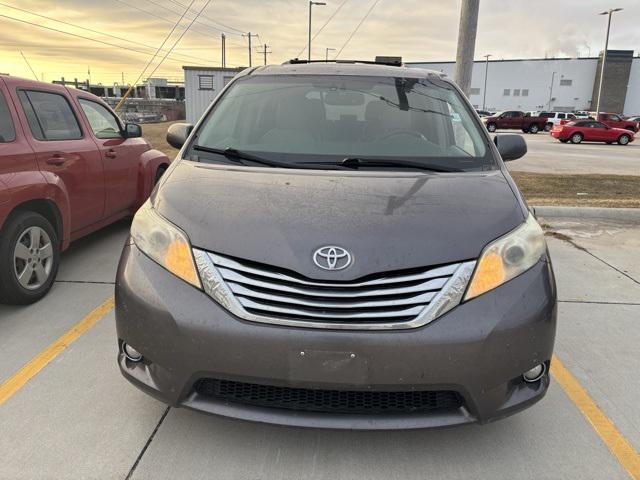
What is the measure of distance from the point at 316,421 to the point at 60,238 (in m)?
3.22

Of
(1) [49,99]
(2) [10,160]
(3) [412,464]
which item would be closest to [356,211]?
(3) [412,464]

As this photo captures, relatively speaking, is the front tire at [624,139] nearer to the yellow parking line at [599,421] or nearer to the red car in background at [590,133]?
the red car in background at [590,133]

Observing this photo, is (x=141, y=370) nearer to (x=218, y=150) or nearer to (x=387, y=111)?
(x=218, y=150)

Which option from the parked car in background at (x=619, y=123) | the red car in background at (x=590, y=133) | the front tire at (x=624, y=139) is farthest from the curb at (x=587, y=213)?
the parked car in background at (x=619, y=123)

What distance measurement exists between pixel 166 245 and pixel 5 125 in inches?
96.8

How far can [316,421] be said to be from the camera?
2150mm

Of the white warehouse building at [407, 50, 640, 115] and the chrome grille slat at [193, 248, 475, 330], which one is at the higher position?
the white warehouse building at [407, 50, 640, 115]

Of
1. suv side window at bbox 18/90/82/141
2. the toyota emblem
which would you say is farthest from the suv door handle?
the toyota emblem

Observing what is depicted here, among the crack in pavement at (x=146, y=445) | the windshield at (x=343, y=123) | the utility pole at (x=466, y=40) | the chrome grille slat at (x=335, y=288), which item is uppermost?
the utility pole at (x=466, y=40)

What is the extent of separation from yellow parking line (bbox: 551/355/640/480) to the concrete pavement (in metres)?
0.04

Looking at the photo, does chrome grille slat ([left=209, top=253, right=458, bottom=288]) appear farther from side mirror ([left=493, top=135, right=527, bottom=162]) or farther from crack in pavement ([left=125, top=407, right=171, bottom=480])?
side mirror ([left=493, top=135, right=527, bottom=162])

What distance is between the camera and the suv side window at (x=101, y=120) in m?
5.37

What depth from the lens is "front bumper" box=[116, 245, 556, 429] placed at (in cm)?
207

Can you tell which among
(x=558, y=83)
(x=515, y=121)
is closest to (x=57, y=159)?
(x=515, y=121)
